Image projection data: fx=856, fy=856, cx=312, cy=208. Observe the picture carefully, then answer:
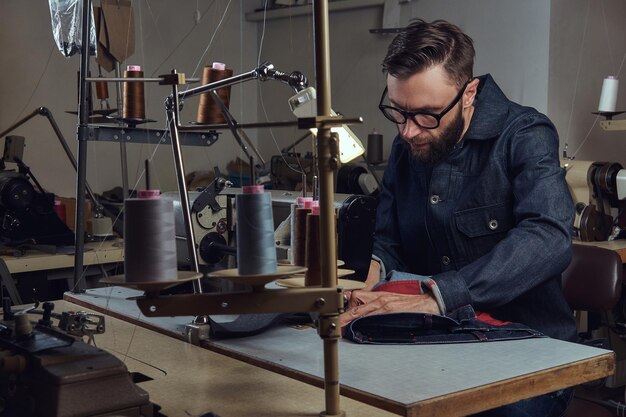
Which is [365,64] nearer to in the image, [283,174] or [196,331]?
[283,174]

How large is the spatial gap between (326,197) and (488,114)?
1.08m

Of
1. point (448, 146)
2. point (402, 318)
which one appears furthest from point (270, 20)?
point (402, 318)

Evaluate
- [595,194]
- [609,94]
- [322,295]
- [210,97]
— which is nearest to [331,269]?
[322,295]

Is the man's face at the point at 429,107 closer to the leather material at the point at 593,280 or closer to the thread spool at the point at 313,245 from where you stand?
the thread spool at the point at 313,245

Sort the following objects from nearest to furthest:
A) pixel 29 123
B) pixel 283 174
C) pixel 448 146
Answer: pixel 448 146, pixel 283 174, pixel 29 123

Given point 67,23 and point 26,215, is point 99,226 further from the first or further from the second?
point 67,23

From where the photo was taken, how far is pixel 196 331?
2021 millimetres

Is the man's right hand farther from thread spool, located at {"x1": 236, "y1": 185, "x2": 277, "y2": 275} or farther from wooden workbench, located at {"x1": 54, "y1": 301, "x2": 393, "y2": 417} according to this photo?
thread spool, located at {"x1": 236, "y1": 185, "x2": 277, "y2": 275}

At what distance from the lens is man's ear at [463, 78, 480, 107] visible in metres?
2.33

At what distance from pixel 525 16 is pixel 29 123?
147 inches

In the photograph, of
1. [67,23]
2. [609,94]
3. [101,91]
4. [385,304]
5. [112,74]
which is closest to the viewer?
[385,304]

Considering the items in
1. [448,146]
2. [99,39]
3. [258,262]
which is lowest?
[258,262]

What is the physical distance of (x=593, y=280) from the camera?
2.77m

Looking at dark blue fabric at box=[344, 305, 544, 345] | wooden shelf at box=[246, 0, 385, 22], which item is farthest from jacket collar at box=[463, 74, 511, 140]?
wooden shelf at box=[246, 0, 385, 22]
